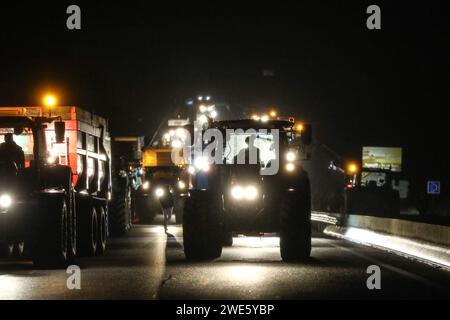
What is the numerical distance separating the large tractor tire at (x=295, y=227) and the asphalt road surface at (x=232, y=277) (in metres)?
0.33

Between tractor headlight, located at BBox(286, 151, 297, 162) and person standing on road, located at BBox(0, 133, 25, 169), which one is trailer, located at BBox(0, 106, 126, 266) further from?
tractor headlight, located at BBox(286, 151, 297, 162)

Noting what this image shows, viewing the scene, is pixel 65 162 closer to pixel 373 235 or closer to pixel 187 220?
pixel 187 220

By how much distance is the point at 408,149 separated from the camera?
116938 millimetres

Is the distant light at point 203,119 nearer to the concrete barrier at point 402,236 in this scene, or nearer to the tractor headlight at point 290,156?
the tractor headlight at point 290,156

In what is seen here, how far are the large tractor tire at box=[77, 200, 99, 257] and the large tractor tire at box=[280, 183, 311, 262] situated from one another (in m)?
4.48

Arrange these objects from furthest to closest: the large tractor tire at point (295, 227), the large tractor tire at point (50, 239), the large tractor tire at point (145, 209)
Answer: the large tractor tire at point (145, 209) → the large tractor tire at point (295, 227) → the large tractor tire at point (50, 239)

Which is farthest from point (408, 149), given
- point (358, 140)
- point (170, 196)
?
point (170, 196)

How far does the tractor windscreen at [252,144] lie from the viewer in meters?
21.6

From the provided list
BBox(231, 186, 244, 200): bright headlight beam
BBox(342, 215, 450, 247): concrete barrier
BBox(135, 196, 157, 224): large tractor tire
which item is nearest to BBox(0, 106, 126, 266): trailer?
BBox(231, 186, 244, 200): bright headlight beam

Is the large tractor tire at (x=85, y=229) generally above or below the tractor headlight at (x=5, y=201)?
below

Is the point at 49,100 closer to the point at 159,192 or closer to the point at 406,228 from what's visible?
the point at 406,228

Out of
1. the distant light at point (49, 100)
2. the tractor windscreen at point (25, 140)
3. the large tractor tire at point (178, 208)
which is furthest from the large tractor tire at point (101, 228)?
the large tractor tire at point (178, 208)

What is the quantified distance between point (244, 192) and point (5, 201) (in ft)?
18.3

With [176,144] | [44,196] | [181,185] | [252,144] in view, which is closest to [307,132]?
[252,144]
